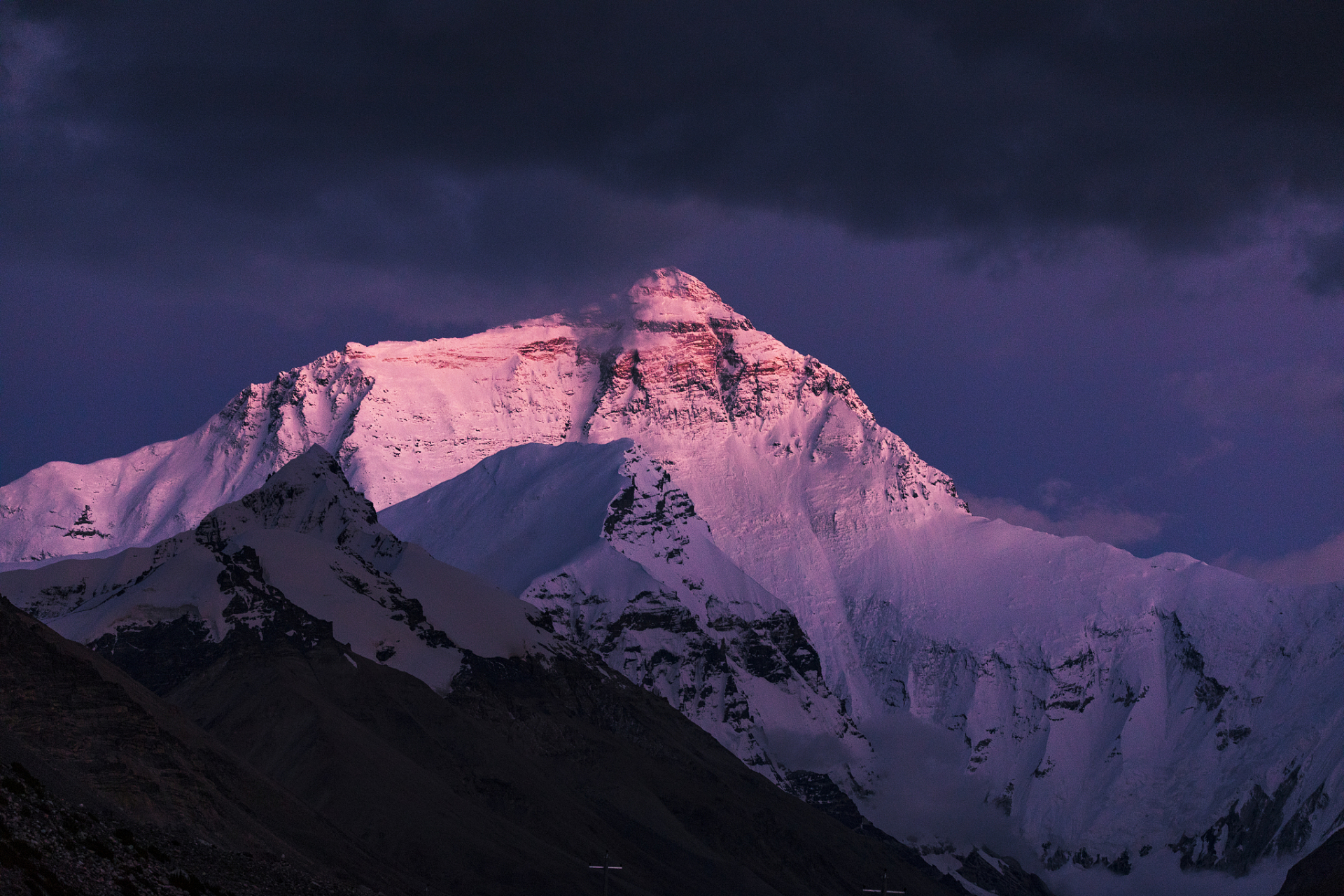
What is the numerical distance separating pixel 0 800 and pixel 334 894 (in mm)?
49379

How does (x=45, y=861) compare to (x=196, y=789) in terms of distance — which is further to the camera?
(x=196, y=789)

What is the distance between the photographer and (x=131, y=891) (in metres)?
113

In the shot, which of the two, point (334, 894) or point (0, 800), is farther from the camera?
point (334, 894)

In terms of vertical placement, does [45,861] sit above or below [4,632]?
below

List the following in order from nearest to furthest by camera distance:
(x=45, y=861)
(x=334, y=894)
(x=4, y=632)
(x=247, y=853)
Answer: (x=45, y=861) → (x=334, y=894) → (x=247, y=853) → (x=4, y=632)

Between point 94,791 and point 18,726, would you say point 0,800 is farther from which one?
point 18,726

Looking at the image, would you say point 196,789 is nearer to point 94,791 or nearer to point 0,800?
point 94,791

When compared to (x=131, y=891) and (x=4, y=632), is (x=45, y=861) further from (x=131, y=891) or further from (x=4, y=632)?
(x=4, y=632)

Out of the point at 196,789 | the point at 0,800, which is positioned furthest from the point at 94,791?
the point at 0,800

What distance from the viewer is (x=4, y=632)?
7820 inches

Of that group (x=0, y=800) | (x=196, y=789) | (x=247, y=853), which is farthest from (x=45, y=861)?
(x=196, y=789)

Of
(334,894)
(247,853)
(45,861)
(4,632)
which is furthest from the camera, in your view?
(4,632)

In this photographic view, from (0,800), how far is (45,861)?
223 inches

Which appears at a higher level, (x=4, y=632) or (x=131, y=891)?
(x=4, y=632)
